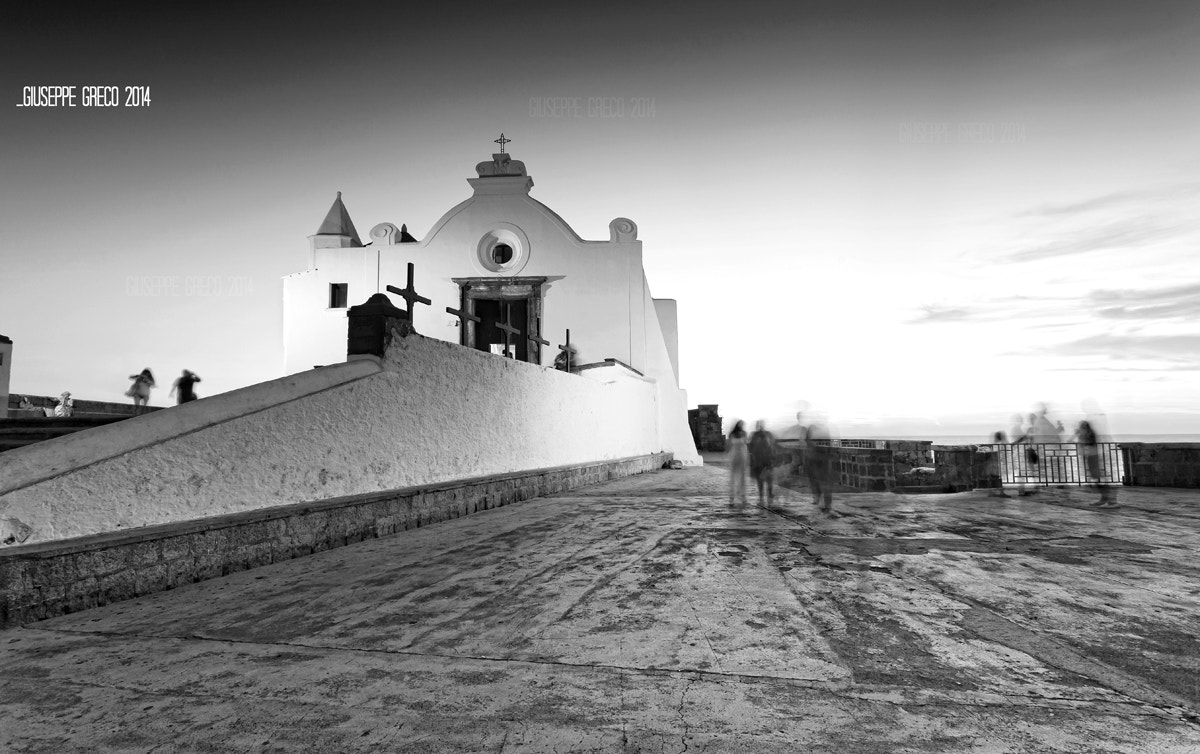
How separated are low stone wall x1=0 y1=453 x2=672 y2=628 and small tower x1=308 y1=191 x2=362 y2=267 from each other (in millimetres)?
17694

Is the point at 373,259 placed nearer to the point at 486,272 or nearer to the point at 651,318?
the point at 486,272

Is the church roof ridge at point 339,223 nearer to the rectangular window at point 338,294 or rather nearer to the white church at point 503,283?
the white church at point 503,283

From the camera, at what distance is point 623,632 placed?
3.16 m

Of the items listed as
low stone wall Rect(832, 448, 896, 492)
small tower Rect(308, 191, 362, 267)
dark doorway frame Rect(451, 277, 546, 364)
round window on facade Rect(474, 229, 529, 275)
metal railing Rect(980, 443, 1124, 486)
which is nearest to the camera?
metal railing Rect(980, 443, 1124, 486)

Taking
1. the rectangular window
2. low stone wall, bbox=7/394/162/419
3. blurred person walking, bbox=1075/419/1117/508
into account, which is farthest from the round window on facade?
blurred person walking, bbox=1075/419/1117/508

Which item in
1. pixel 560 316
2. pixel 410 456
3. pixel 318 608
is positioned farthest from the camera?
pixel 560 316

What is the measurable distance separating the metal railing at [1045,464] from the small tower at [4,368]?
1700 cm

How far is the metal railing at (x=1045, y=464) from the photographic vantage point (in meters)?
12.5

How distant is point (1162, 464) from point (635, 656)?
14.6 metres

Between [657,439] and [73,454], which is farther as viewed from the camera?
[657,439]

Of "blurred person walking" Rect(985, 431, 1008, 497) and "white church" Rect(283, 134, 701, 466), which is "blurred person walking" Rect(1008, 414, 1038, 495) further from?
"white church" Rect(283, 134, 701, 466)

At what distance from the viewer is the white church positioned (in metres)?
20.2

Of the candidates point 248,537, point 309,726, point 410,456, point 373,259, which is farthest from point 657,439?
point 309,726

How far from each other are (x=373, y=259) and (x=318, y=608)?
19192 millimetres
